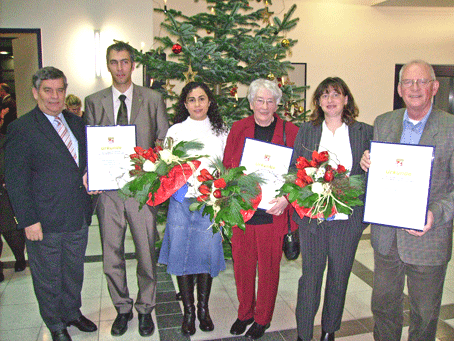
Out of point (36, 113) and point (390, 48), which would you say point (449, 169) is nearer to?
point (36, 113)

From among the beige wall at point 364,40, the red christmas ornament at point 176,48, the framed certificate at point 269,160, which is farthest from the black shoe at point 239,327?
the beige wall at point 364,40

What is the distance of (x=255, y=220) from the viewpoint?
251cm

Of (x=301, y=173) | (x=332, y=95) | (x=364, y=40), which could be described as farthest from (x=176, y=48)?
(x=364, y=40)

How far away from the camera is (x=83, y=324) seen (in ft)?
9.19

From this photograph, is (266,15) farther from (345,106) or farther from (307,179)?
(307,179)

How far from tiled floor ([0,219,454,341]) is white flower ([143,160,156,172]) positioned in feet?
4.26

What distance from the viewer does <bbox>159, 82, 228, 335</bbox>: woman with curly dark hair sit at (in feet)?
8.37

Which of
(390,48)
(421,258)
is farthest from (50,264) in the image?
(390,48)

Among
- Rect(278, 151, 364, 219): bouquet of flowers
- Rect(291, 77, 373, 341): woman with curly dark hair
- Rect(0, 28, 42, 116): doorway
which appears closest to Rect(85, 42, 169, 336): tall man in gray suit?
Rect(291, 77, 373, 341): woman with curly dark hair

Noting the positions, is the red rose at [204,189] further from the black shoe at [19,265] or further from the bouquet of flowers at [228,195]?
the black shoe at [19,265]

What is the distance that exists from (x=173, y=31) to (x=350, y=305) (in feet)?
8.95

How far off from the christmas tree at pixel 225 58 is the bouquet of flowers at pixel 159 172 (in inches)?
50.5

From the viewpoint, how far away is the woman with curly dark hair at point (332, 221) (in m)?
2.23

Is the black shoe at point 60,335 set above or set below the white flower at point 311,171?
below
